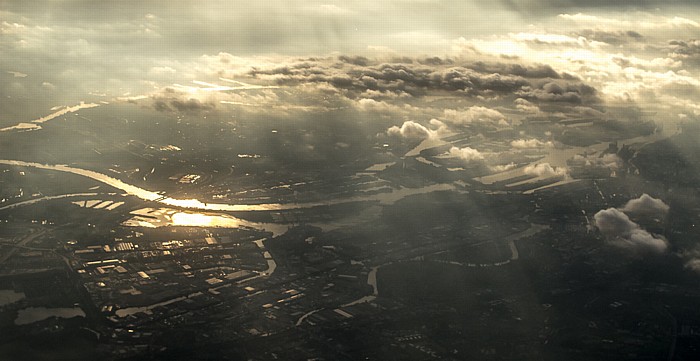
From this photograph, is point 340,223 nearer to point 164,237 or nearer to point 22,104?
point 164,237

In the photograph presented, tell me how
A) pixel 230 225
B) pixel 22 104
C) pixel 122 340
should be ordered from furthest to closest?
pixel 22 104
pixel 230 225
pixel 122 340

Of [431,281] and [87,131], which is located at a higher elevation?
[87,131]

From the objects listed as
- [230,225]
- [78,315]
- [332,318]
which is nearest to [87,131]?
[230,225]

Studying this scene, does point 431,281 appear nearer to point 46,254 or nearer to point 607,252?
point 607,252

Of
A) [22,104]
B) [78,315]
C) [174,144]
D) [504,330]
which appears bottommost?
[504,330]

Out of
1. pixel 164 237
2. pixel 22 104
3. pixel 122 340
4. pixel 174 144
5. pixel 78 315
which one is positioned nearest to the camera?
pixel 122 340

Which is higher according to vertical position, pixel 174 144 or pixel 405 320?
pixel 174 144

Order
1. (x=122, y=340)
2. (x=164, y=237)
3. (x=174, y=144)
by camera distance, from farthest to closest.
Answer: (x=174, y=144)
(x=164, y=237)
(x=122, y=340)

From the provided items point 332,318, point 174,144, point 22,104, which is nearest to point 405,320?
point 332,318

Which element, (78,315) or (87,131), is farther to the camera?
(87,131)
